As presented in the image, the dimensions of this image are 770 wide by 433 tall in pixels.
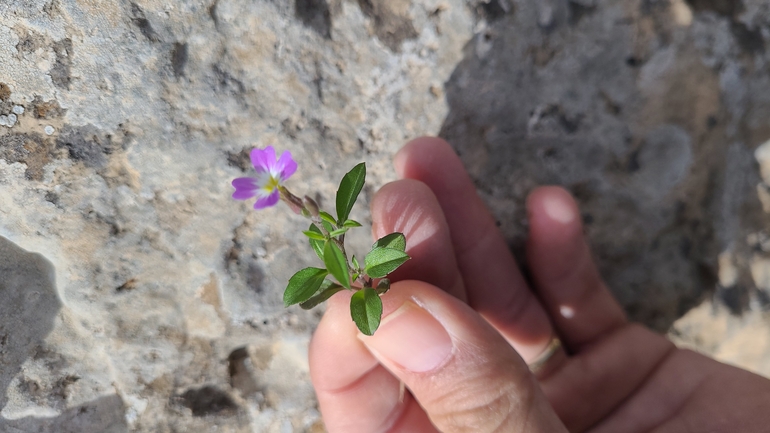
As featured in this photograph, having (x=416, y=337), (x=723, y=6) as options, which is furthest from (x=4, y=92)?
(x=723, y=6)

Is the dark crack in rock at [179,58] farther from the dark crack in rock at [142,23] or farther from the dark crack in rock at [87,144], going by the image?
the dark crack in rock at [87,144]

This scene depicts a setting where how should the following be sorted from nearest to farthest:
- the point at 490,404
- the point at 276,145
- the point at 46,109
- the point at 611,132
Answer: the point at 490,404 → the point at 46,109 → the point at 276,145 → the point at 611,132

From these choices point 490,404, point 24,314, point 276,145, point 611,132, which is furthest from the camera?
point 611,132

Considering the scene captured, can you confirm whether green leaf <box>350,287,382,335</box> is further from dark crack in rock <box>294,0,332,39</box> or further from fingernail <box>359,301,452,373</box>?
dark crack in rock <box>294,0,332,39</box>

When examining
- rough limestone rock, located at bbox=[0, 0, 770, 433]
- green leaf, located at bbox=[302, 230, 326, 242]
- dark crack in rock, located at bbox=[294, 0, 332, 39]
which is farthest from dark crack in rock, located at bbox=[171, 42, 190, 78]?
green leaf, located at bbox=[302, 230, 326, 242]

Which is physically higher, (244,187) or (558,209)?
(558,209)

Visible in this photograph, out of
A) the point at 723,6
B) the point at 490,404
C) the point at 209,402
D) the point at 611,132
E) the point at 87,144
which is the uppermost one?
the point at 723,6

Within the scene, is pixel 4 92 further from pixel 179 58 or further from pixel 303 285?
pixel 303 285

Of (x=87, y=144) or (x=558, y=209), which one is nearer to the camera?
(x=87, y=144)
